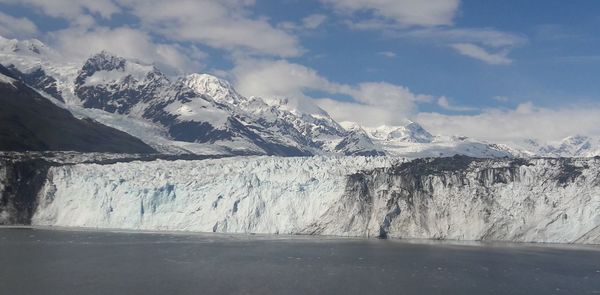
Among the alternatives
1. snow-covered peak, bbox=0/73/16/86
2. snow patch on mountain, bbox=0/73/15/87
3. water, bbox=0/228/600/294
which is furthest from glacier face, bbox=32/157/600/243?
snow patch on mountain, bbox=0/73/15/87

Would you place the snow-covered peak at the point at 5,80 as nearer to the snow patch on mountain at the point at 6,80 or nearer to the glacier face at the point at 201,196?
the snow patch on mountain at the point at 6,80

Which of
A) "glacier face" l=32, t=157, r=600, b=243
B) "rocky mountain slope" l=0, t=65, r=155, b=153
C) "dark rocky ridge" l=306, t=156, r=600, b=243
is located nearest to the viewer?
"dark rocky ridge" l=306, t=156, r=600, b=243

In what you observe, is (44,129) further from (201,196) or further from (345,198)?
(345,198)

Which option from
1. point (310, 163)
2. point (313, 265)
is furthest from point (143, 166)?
point (313, 265)

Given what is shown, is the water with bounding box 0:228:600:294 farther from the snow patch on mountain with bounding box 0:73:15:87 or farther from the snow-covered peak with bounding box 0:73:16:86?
the snow patch on mountain with bounding box 0:73:15:87

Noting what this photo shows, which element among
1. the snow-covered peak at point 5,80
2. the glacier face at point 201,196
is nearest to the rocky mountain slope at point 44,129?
the snow-covered peak at point 5,80

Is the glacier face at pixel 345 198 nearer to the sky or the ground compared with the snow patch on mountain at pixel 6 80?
nearer to the ground

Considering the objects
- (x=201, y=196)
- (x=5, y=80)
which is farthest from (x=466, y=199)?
(x=5, y=80)
